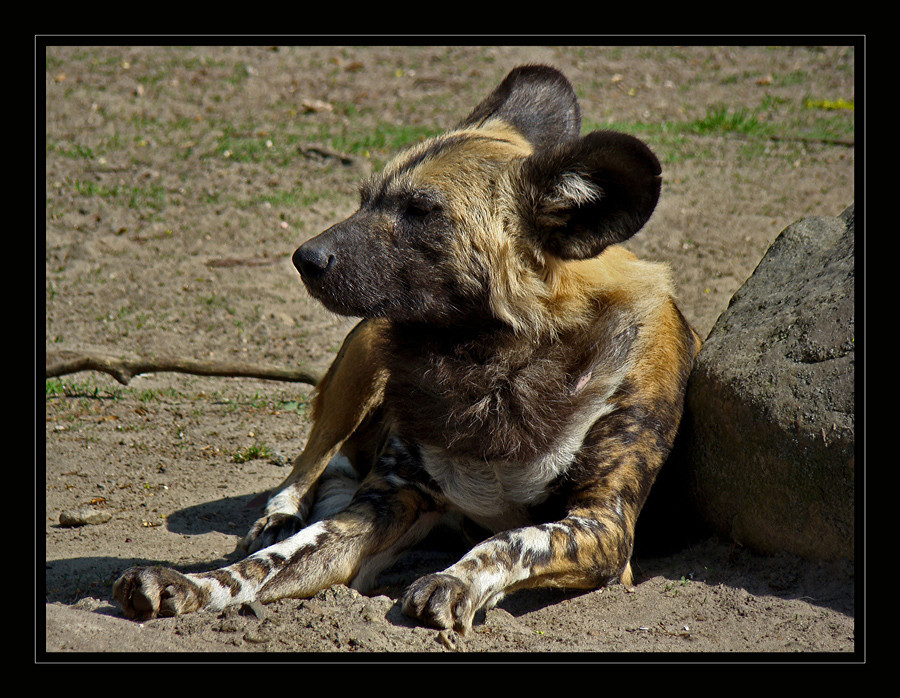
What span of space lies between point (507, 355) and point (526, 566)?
75 centimetres

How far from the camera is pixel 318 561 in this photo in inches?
121

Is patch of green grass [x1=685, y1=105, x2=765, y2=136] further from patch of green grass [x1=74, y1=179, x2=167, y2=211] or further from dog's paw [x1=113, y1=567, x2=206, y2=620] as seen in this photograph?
dog's paw [x1=113, y1=567, x2=206, y2=620]

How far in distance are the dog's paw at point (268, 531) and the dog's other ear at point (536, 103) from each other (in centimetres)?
188

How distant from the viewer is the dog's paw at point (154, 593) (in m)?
2.67

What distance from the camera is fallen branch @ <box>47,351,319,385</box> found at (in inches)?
198

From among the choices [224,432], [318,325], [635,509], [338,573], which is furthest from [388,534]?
[318,325]

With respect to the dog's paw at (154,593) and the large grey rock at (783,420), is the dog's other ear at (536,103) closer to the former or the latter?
the large grey rock at (783,420)

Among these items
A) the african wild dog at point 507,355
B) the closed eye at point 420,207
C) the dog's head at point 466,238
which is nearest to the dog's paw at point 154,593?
the african wild dog at point 507,355

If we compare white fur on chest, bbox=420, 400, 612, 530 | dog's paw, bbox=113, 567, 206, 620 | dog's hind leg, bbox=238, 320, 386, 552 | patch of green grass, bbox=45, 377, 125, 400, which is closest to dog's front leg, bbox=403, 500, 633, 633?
white fur on chest, bbox=420, 400, 612, 530

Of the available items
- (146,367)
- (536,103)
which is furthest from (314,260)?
(146,367)

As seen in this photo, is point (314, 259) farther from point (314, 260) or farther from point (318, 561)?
point (318, 561)

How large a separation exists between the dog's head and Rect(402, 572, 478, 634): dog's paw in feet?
3.12

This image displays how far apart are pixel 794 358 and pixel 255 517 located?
2387 millimetres
